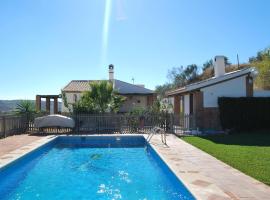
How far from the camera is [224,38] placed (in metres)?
24.1

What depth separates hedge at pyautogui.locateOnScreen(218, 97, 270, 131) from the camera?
21.2 m

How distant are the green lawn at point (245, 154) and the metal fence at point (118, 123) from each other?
5.64m

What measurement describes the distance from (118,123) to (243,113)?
801 cm

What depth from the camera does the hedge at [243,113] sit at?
69.7 ft

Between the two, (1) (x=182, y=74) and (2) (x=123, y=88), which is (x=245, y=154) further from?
(1) (x=182, y=74)

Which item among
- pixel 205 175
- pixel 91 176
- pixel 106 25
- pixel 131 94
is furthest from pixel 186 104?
pixel 205 175

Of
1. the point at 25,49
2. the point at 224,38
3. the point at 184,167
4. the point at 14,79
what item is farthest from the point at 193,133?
the point at 14,79

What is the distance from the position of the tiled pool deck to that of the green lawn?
0.33 meters

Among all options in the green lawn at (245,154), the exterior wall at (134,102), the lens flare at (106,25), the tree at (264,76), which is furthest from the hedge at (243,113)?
the tree at (264,76)

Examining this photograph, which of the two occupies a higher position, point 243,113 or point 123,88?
point 123,88

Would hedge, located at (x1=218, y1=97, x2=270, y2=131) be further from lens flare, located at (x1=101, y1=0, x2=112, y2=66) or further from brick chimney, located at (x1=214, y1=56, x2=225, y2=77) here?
lens flare, located at (x1=101, y1=0, x2=112, y2=66)

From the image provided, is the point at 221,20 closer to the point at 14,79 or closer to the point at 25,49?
the point at 25,49

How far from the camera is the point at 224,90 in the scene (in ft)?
74.0

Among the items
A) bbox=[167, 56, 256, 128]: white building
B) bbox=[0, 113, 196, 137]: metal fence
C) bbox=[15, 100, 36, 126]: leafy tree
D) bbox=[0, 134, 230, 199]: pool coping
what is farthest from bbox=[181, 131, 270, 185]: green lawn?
bbox=[15, 100, 36, 126]: leafy tree
